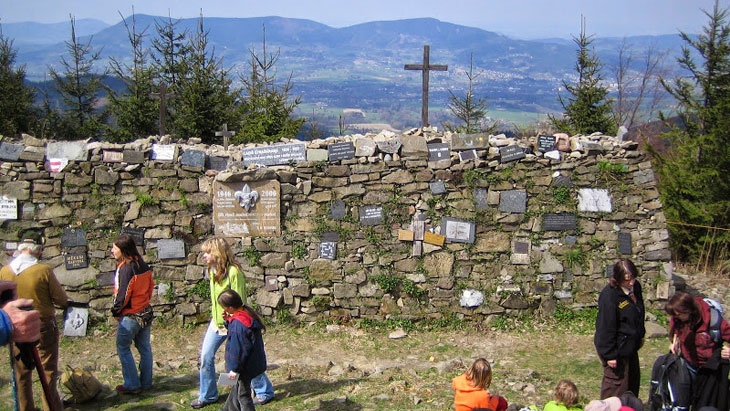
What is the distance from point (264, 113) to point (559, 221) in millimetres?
8968

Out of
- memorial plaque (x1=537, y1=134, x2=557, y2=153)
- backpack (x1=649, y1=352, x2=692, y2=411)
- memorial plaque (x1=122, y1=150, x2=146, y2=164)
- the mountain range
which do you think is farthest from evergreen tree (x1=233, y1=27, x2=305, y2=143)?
backpack (x1=649, y1=352, x2=692, y2=411)

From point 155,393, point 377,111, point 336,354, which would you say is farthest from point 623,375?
point 377,111

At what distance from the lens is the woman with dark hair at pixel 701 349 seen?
16.4ft

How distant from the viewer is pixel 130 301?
6184mm

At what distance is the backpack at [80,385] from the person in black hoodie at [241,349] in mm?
1751

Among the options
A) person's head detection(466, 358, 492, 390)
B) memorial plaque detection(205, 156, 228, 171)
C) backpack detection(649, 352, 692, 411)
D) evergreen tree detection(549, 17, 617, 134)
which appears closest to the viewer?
person's head detection(466, 358, 492, 390)

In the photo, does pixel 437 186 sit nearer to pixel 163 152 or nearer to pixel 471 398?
pixel 163 152

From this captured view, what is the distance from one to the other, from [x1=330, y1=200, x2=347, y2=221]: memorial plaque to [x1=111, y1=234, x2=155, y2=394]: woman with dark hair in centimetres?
312

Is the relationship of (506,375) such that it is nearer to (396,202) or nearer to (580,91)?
(396,202)

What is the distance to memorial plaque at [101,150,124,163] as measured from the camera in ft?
29.0

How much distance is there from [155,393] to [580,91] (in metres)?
13.5

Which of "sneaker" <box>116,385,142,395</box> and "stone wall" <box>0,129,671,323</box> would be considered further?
"stone wall" <box>0,129,671,323</box>

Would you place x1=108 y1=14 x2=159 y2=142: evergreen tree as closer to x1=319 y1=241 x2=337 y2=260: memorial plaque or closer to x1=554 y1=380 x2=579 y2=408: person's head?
x1=319 y1=241 x2=337 y2=260: memorial plaque

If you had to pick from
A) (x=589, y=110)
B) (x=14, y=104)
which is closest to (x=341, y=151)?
(x=589, y=110)
